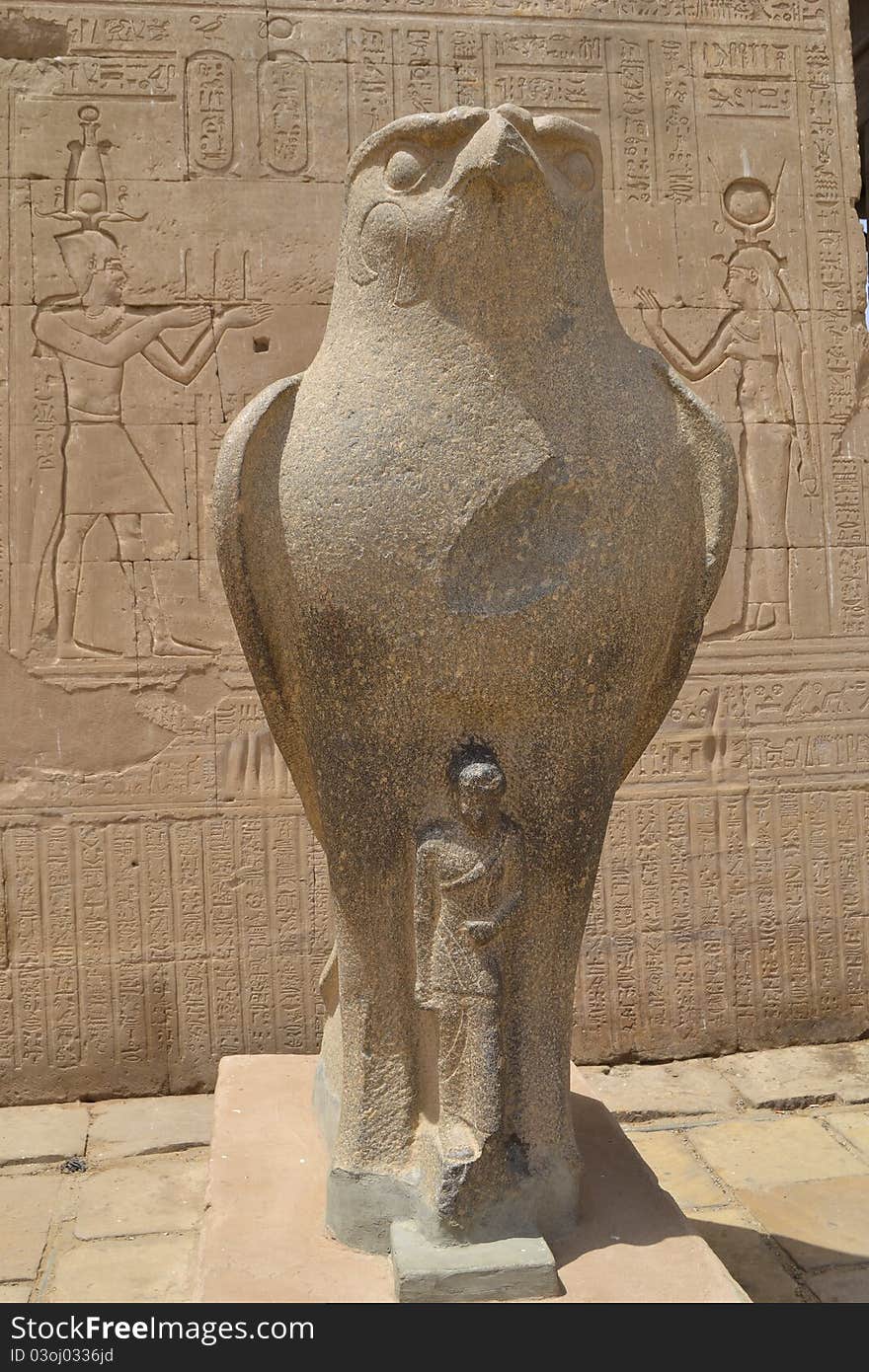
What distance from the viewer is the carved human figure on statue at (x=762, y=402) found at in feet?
16.9

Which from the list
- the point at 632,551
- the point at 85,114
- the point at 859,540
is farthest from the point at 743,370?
the point at 632,551

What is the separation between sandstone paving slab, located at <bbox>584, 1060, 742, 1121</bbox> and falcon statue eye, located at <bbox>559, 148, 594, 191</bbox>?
3117mm

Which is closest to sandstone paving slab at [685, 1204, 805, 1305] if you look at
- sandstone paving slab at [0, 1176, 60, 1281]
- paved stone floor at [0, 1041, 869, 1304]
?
paved stone floor at [0, 1041, 869, 1304]

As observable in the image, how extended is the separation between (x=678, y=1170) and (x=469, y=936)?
2148 mm

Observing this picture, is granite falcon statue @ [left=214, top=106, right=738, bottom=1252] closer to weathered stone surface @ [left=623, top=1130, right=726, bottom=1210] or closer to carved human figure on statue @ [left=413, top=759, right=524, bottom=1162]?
carved human figure on statue @ [left=413, top=759, right=524, bottom=1162]

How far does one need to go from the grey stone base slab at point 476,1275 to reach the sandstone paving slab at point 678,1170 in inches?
58.5

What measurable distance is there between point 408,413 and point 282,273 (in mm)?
2852

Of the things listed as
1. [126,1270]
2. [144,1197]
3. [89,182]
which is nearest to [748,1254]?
[126,1270]

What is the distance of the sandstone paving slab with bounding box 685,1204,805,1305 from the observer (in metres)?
3.22

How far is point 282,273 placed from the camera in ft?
16.2

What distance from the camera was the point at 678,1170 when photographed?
13.4 feet

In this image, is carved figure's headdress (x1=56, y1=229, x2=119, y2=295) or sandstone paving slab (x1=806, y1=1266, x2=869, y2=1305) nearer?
sandstone paving slab (x1=806, y1=1266, x2=869, y2=1305)

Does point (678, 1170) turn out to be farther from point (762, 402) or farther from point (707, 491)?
point (762, 402)

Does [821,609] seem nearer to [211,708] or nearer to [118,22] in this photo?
[211,708]
